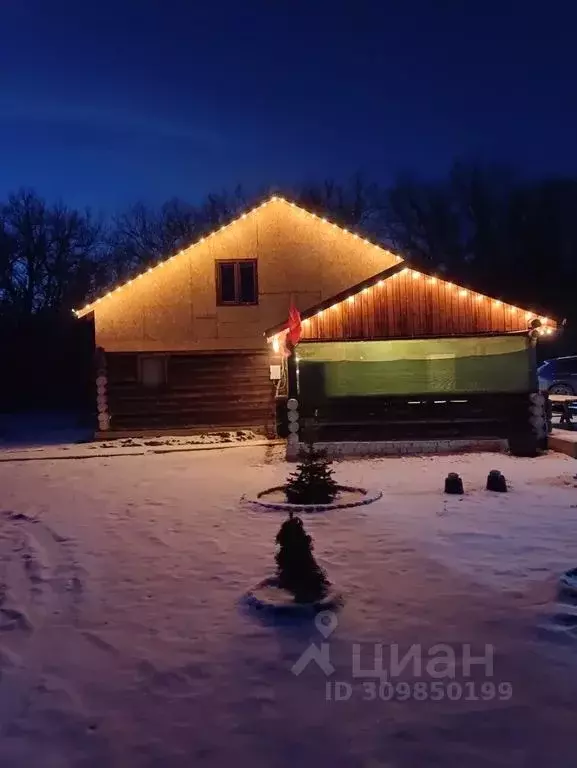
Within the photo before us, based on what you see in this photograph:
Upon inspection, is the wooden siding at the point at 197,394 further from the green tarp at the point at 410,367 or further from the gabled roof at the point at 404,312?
the gabled roof at the point at 404,312

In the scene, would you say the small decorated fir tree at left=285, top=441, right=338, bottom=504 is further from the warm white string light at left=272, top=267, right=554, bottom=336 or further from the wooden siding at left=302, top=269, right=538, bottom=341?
the warm white string light at left=272, top=267, right=554, bottom=336

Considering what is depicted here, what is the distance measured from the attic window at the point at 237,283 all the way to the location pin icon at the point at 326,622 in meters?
15.8

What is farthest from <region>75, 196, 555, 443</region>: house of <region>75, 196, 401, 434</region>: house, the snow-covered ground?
the snow-covered ground

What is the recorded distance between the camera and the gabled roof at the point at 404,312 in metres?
16.4

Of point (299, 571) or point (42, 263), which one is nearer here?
point (299, 571)

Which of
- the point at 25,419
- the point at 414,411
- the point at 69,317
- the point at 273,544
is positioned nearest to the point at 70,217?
the point at 69,317

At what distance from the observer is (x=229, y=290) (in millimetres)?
21328

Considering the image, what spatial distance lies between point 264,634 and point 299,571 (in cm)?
85

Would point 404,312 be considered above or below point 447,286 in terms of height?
below

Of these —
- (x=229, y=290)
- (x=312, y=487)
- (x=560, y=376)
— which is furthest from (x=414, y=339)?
(x=560, y=376)

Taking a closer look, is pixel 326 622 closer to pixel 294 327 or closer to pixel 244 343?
pixel 294 327

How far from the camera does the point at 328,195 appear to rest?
5172cm

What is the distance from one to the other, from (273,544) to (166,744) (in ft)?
13.9

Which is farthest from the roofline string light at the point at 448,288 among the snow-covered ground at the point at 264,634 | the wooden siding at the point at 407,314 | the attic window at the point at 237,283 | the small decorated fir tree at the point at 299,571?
the small decorated fir tree at the point at 299,571
